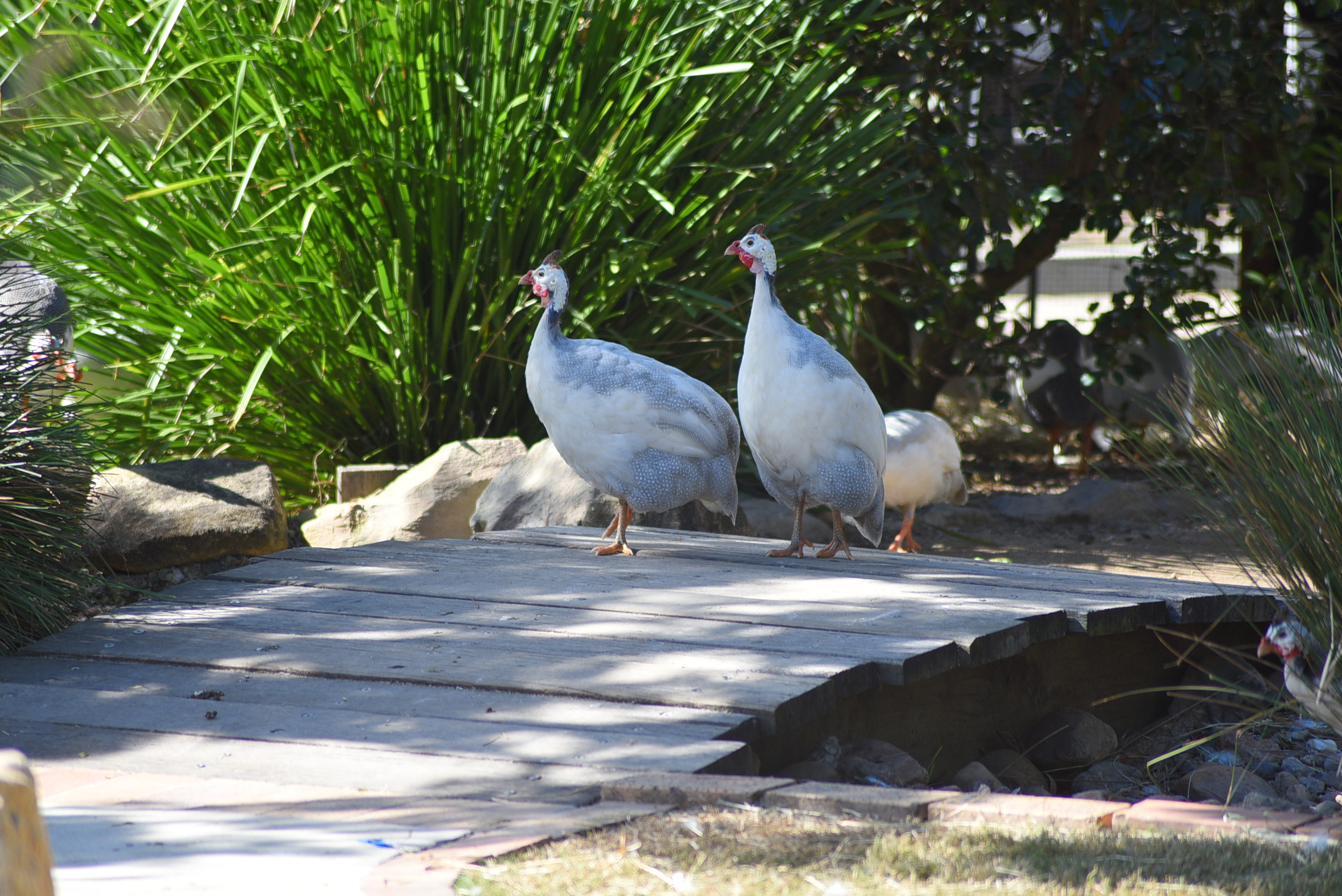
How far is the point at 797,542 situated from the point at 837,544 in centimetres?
13

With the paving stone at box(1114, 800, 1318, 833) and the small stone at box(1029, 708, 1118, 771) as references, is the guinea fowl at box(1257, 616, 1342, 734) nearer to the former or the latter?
the paving stone at box(1114, 800, 1318, 833)

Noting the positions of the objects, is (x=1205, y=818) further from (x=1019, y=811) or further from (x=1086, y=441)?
(x=1086, y=441)

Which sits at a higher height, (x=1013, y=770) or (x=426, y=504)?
(x=426, y=504)

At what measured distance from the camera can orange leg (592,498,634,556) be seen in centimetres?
383

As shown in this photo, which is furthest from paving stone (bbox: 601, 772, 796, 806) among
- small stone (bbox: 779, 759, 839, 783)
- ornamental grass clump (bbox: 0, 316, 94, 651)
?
ornamental grass clump (bbox: 0, 316, 94, 651)

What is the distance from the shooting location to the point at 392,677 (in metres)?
2.63

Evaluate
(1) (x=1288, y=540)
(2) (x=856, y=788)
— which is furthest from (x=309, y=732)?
(1) (x=1288, y=540)

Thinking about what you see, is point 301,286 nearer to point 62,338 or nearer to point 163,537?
point 62,338

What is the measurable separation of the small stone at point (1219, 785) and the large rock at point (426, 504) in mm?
2621

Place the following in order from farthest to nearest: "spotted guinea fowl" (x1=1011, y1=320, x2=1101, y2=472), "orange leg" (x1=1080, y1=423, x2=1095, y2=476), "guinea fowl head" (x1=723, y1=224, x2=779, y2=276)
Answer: "orange leg" (x1=1080, y1=423, x2=1095, y2=476)
"spotted guinea fowl" (x1=1011, y1=320, x2=1101, y2=472)
"guinea fowl head" (x1=723, y1=224, x2=779, y2=276)

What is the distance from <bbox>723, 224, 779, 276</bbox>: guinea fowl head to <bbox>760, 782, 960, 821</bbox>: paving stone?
207cm

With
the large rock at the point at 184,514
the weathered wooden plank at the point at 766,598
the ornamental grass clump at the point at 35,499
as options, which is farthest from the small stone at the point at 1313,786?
the ornamental grass clump at the point at 35,499

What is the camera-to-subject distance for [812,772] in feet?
8.13

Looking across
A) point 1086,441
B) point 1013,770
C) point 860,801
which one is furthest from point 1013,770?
point 1086,441
